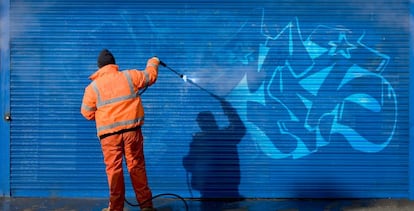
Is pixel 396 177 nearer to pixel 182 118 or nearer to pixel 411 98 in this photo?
pixel 411 98

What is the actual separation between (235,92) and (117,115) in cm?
164

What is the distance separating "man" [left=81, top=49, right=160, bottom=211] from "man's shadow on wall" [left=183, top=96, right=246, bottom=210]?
106cm

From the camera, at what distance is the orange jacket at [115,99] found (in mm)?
5945

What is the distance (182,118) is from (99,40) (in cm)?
136

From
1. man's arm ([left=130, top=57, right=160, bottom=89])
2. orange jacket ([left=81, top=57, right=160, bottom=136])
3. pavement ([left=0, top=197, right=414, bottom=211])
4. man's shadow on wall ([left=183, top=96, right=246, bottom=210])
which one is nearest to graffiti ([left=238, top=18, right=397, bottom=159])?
man's shadow on wall ([left=183, top=96, right=246, bottom=210])

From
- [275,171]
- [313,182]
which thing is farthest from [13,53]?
[313,182]

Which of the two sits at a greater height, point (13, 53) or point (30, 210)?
point (13, 53)

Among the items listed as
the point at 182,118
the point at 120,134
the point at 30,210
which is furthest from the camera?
the point at 182,118

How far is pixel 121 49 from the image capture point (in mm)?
7004

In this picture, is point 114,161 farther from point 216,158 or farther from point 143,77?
point 216,158

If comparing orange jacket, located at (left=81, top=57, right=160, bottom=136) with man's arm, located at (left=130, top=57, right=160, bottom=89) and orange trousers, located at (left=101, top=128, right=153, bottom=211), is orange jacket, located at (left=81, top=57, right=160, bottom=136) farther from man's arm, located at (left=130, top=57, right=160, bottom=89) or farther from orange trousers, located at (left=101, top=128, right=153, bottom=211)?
orange trousers, located at (left=101, top=128, right=153, bottom=211)

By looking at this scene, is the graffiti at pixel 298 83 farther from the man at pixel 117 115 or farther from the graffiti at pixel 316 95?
the man at pixel 117 115

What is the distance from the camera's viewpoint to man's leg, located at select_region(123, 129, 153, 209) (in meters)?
6.00

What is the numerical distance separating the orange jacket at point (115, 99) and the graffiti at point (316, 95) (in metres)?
1.48
